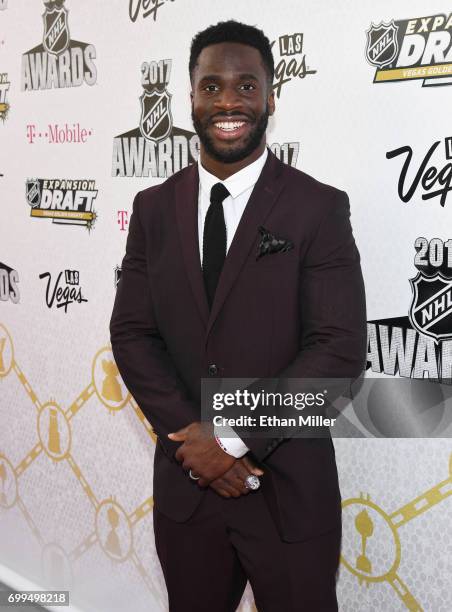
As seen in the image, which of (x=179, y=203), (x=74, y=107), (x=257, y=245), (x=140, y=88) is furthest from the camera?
(x=74, y=107)

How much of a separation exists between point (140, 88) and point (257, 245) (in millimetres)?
1076

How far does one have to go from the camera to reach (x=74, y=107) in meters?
2.78

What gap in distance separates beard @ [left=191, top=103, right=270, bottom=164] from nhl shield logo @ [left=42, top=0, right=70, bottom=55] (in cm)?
122

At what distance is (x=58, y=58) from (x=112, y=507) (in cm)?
170

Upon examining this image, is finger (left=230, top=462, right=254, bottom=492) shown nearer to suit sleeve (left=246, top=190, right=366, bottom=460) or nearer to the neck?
suit sleeve (left=246, top=190, right=366, bottom=460)

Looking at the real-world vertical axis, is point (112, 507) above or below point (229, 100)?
below

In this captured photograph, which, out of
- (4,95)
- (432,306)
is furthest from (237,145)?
(4,95)

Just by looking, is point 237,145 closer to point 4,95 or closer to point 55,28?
point 55,28

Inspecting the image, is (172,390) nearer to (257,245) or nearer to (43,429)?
(257,245)

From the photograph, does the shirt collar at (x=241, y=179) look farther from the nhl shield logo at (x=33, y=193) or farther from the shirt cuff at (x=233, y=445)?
the nhl shield logo at (x=33, y=193)

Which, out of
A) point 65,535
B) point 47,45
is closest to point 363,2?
point 47,45

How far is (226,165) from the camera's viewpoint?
6.02ft

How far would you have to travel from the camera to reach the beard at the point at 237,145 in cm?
Result: 179

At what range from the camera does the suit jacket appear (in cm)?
169
